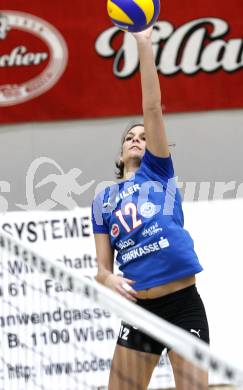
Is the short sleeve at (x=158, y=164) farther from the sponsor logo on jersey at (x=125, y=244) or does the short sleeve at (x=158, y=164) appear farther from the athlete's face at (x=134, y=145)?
the sponsor logo on jersey at (x=125, y=244)

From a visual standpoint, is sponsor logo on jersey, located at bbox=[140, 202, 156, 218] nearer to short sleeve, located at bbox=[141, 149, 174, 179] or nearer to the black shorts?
short sleeve, located at bbox=[141, 149, 174, 179]

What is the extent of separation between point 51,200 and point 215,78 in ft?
5.96

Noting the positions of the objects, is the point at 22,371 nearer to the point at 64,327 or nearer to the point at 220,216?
the point at 64,327

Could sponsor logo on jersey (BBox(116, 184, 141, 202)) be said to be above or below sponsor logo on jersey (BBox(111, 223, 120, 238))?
above

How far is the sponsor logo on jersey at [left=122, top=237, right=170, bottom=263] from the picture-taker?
4.96 m

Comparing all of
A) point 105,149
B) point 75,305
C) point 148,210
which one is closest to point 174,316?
point 148,210

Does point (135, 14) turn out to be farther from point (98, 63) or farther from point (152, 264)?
point (98, 63)

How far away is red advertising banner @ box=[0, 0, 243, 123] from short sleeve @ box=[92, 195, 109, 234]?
11.2ft

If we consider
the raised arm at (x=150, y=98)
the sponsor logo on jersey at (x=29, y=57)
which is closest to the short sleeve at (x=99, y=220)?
the raised arm at (x=150, y=98)

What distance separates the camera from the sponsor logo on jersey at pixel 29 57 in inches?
339

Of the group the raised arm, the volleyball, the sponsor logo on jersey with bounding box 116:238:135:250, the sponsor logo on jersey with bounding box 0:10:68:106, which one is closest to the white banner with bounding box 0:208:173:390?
the sponsor logo on jersey with bounding box 0:10:68:106

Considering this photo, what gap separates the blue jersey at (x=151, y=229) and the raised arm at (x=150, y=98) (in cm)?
9

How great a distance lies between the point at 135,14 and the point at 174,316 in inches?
61.3

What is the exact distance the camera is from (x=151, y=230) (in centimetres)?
498
